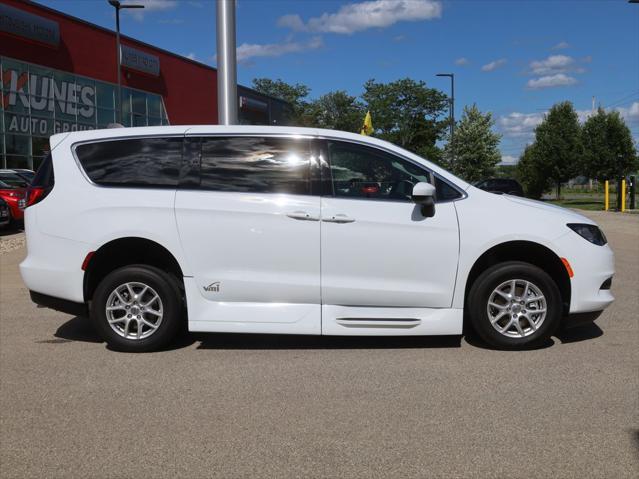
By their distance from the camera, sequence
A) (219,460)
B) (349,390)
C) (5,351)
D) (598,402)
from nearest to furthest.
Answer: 1. (219,460)
2. (598,402)
3. (349,390)
4. (5,351)

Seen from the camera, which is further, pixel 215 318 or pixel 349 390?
pixel 215 318

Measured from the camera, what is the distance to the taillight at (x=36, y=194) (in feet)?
17.7

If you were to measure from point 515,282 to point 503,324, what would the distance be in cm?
38

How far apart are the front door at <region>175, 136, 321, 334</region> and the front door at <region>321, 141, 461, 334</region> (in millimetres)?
132

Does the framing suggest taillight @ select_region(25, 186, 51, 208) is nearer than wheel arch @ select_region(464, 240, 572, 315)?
No

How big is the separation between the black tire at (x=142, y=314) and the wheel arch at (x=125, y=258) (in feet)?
0.41

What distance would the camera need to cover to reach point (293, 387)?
4461mm

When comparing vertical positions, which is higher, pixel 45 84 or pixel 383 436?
pixel 45 84

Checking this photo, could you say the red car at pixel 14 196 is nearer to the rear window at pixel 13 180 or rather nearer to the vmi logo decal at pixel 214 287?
the rear window at pixel 13 180

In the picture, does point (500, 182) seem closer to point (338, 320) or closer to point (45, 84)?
point (45, 84)

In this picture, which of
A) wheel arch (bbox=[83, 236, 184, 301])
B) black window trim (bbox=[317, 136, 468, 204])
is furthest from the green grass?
wheel arch (bbox=[83, 236, 184, 301])

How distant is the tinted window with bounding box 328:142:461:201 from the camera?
522 cm

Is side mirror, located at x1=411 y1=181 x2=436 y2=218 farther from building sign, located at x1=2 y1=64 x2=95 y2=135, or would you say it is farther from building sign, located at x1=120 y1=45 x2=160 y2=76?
building sign, located at x1=120 y1=45 x2=160 y2=76

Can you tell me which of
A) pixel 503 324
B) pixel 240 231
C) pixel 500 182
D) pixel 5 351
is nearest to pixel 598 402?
pixel 503 324
